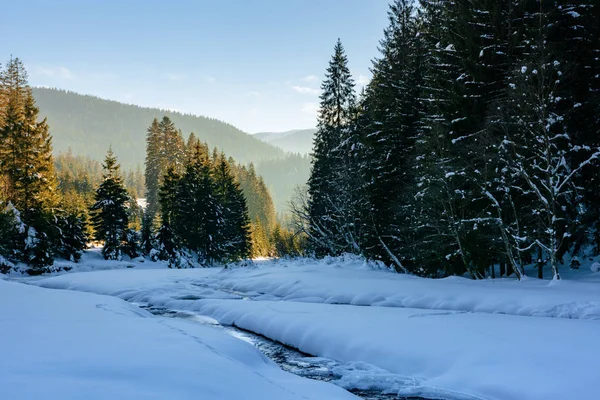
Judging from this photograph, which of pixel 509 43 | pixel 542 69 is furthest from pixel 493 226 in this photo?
pixel 509 43

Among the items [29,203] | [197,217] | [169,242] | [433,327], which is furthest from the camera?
[197,217]

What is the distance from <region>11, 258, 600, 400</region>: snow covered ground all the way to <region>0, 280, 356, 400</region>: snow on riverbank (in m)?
1.82

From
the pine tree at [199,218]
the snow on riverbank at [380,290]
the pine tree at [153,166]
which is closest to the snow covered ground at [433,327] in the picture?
the snow on riverbank at [380,290]

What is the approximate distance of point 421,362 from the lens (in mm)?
6707

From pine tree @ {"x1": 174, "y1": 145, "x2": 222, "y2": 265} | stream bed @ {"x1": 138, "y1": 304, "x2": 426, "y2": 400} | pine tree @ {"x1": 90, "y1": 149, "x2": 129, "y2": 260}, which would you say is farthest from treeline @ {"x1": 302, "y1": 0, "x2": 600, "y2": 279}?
pine tree @ {"x1": 90, "y1": 149, "x2": 129, "y2": 260}

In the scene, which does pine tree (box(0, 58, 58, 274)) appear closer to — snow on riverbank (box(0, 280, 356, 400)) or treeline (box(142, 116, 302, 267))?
treeline (box(142, 116, 302, 267))

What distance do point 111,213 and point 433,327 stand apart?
3494cm

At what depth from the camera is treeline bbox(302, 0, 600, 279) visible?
1338cm

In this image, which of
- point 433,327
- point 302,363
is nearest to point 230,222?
point 433,327

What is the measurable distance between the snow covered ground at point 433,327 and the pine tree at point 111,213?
71.9 ft

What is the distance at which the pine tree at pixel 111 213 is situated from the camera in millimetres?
36156

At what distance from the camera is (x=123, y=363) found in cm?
434

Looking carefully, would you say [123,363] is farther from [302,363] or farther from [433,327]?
[433,327]

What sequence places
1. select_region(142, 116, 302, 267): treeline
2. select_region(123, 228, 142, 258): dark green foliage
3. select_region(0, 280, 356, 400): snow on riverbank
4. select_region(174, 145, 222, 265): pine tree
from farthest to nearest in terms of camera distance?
select_region(174, 145, 222, 265): pine tree, select_region(142, 116, 302, 267): treeline, select_region(123, 228, 142, 258): dark green foliage, select_region(0, 280, 356, 400): snow on riverbank
